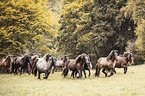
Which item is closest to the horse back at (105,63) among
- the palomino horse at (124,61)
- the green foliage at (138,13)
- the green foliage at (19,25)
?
the palomino horse at (124,61)

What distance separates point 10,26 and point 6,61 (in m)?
7.19

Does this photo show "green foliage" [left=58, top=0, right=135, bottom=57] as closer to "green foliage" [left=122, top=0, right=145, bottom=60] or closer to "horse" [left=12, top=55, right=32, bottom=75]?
"green foliage" [left=122, top=0, right=145, bottom=60]

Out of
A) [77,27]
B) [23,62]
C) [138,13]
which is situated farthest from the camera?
[77,27]

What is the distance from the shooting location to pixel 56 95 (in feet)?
31.2

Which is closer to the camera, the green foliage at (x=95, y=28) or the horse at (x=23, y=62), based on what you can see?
the horse at (x=23, y=62)

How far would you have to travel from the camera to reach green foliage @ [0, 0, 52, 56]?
29922mm

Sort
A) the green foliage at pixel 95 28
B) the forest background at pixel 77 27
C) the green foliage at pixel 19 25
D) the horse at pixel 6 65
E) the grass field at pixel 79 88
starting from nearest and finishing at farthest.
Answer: the grass field at pixel 79 88 < the horse at pixel 6 65 < the green foliage at pixel 19 25 < the forest background at pixel 77 27 < the green foliage at pixel 95 28

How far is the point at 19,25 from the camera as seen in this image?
3106cm

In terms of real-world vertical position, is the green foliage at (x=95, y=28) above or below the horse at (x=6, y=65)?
above

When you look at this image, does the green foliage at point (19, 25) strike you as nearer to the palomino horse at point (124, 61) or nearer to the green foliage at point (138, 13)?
the green foliage at point (138, 13)

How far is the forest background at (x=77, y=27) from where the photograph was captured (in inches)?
1219

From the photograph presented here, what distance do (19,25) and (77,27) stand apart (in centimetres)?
1213

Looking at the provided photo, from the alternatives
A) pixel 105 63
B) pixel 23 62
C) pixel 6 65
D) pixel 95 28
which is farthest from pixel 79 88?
pixel 95 28

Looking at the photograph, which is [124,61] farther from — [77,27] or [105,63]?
[77,27]
